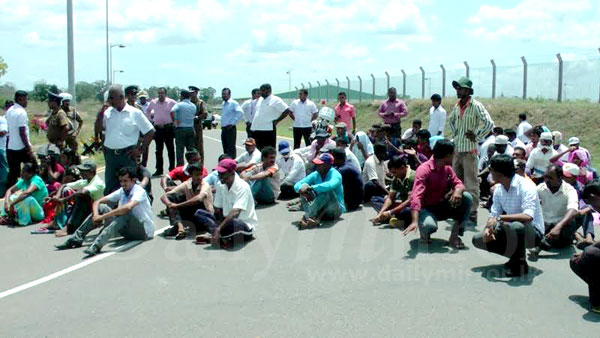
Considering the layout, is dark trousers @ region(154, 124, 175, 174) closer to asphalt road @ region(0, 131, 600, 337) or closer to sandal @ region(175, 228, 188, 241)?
asphalt road @ region(0, 131, 600, 337)

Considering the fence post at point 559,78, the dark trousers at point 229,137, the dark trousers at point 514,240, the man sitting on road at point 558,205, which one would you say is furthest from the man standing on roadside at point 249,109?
the fence post at point 559,78

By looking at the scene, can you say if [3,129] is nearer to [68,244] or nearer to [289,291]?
[68,244]

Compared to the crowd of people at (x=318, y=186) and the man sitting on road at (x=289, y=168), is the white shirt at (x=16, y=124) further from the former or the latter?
the man sitting on road at (x=289, y=168)

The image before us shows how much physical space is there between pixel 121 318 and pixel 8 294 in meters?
1.62

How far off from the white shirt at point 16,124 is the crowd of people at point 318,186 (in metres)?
0.02

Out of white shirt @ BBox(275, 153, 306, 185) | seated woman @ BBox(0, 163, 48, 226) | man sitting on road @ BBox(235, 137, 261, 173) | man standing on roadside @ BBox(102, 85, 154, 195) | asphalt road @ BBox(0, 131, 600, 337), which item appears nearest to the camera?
asphalt road @ BBox(0, 131, 600, 337)

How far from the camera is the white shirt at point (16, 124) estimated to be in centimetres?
1198

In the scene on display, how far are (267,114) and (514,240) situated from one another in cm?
792

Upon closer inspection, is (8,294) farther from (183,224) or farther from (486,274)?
(486,274)

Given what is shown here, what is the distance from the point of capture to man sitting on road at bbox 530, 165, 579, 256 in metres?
7.76

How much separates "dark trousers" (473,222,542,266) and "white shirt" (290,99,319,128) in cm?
870

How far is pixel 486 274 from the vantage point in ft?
22.4

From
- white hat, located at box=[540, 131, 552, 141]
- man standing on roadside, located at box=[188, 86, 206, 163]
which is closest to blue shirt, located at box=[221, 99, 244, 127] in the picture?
man standing on roadside, located at box=[188, 86, 206, 163]

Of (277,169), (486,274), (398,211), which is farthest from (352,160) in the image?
(486,274)
